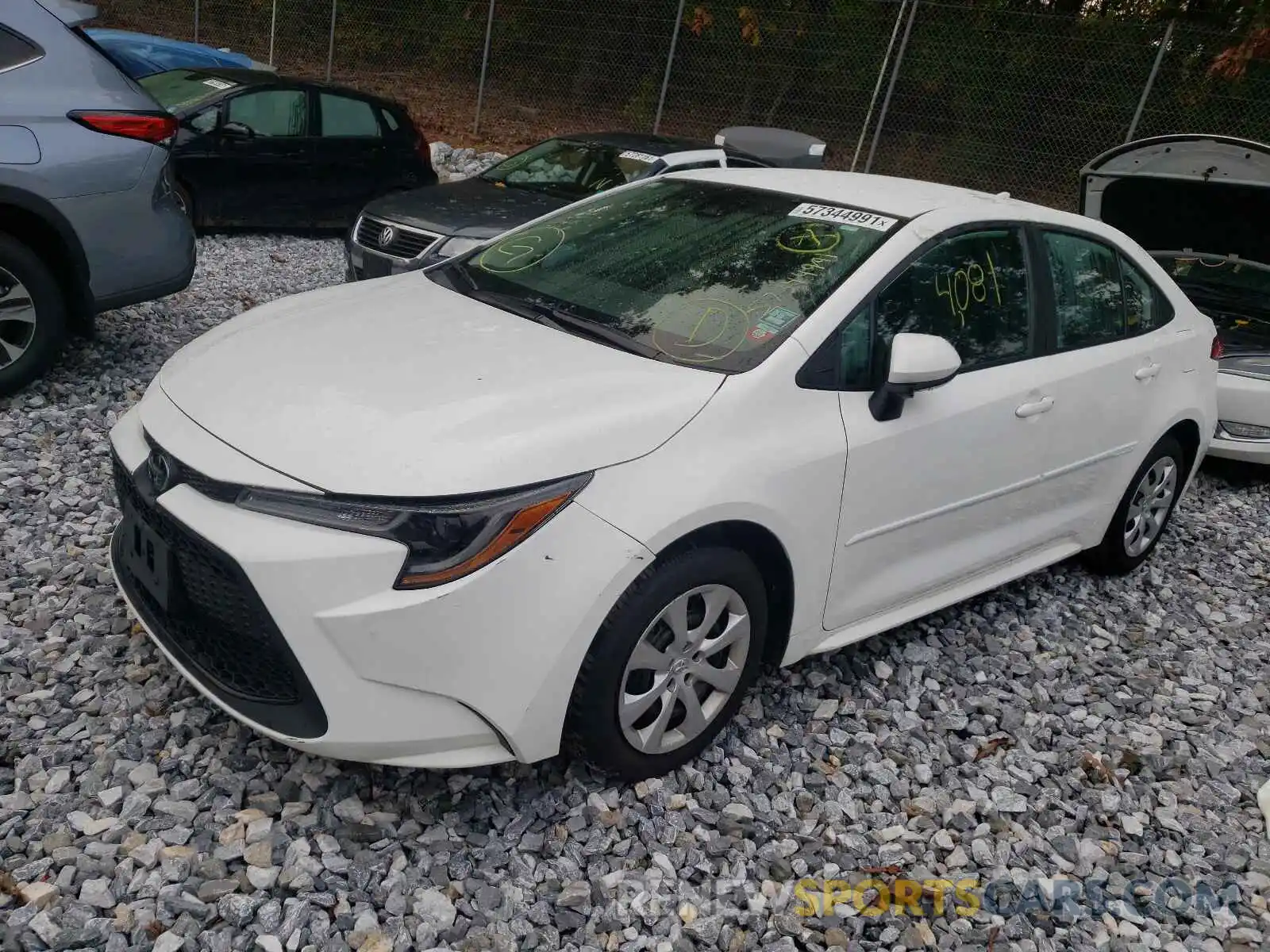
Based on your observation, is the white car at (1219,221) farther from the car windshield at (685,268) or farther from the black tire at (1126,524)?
the car windshield at (685,268)

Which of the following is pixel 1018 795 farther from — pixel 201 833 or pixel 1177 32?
pixel 1177 32

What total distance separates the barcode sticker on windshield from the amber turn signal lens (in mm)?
1524

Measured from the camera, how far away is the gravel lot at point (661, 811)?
2.43m

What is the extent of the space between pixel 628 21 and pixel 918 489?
12.4 metres

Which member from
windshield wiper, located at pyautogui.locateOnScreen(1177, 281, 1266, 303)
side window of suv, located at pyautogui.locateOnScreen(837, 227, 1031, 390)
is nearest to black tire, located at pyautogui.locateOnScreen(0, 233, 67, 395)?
side window of suv, located at pyautogui.locateOnScreen(837, 227, 1031, 390)

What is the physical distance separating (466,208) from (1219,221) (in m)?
4.79

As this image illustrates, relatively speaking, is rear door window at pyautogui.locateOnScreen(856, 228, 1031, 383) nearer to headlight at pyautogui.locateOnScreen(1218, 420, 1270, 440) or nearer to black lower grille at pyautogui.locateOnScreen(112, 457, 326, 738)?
black lower grille at pyautogui.locateOnScreen(112, 457, 326, 738)

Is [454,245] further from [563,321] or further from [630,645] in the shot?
[630,645]

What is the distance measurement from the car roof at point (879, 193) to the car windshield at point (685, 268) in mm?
68

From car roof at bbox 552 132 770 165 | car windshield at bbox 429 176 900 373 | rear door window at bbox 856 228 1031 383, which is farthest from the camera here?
car roof at bbox 552 132 770 165

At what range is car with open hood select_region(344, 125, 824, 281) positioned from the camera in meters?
6.94

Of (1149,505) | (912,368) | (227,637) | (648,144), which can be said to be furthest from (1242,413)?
(227,637)

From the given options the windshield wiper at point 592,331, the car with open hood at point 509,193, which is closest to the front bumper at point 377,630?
the windshield wiper at point 592,331

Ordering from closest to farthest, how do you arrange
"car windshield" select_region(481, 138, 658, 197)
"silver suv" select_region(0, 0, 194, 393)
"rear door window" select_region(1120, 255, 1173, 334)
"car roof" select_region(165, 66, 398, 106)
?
"rear door window" select_region(1120, 255, 1173, 334) < "silver suv" select_region(0, 0, 194, 393) < "car windshield" select_region(481, 138, 658, 197) < "car roof" select_region(165, 66, 398, 106)
